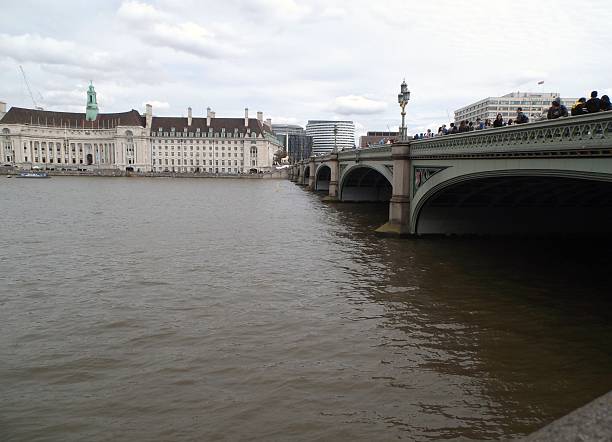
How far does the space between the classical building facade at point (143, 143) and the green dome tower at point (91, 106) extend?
5.38 metres

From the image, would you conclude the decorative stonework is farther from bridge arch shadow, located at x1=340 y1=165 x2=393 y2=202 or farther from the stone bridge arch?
the stone bridge arch

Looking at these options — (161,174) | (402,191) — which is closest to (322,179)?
(402,191)

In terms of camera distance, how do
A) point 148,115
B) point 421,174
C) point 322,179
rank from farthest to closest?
point 148,115 < point 322,179 < point 421,174

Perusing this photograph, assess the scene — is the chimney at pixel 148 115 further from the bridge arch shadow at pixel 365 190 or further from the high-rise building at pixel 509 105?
the bridge arch shadow at pixel 365 190

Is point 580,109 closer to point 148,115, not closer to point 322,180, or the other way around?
point 322,180

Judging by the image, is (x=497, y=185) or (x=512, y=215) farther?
(x=512, y=215)

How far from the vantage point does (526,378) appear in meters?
9.22

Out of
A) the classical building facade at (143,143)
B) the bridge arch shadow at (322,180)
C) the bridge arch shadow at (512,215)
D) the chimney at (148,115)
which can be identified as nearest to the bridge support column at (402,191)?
the bridge arch shadow at (512,215)

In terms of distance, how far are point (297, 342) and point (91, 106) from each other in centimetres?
18131

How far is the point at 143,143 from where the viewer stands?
155875 mm

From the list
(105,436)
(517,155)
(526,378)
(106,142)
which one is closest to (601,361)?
(526,378)

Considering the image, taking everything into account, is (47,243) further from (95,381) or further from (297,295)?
(95,381)

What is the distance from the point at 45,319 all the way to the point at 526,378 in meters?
11.0

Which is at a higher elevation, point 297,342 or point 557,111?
Result: point 557,111
